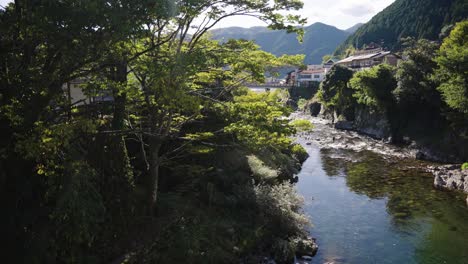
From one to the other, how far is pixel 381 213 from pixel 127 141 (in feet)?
46.8

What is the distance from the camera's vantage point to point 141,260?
11227 millimetres

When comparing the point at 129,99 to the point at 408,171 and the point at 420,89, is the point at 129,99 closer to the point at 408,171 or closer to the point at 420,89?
the point at 408,171

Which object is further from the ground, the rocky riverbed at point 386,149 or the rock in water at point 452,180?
the rock in water at point 452,180

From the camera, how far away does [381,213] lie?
19.5m

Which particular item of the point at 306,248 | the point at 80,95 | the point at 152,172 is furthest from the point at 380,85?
the point at 152,172

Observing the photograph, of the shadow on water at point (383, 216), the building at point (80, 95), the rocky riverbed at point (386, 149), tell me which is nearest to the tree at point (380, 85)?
the rocky riverbed at point (386, 149)

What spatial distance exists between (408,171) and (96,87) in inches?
1066

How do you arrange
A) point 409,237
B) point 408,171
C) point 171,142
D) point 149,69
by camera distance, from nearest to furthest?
point 149,69 < point 409,237 < point 171,142 < point 408,171

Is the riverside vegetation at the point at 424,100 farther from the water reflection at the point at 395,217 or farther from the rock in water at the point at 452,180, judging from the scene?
the rock in water at the point at 452,180

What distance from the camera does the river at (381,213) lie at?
14852 millimetres

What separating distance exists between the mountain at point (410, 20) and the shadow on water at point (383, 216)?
248 ft

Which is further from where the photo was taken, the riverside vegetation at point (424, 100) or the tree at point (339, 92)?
the tree at point (339, 92)

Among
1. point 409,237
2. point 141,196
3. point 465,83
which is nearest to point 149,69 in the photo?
point 141,196

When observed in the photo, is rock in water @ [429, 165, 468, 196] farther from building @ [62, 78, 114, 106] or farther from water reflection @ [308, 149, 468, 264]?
building @ [62, 78, 114, 106]
